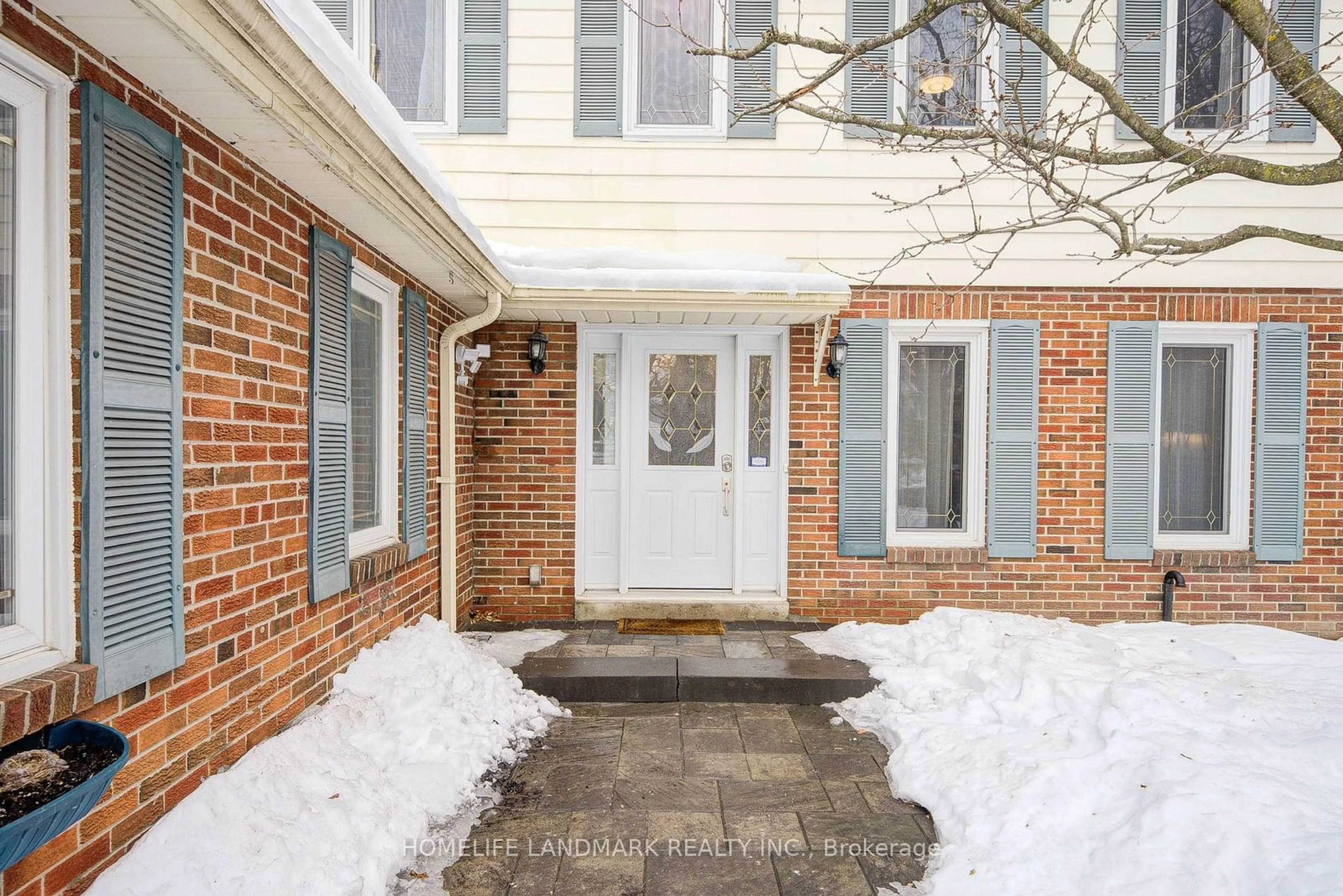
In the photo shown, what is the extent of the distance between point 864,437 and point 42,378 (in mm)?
4522

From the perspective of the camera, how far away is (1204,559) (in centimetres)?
506

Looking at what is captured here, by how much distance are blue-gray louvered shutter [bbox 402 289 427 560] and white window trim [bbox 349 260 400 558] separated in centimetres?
4

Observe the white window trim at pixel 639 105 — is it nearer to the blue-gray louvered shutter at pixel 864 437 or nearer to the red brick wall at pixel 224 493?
the blue-gray louvered shutter at pixel 864 437

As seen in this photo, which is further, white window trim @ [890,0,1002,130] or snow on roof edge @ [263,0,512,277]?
white window trim @ [890,0,1002,130]

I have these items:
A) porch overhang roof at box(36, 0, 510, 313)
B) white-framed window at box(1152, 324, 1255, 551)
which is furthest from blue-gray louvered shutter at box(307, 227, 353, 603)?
white-framed window at box(1152, 324, 1255, 551)

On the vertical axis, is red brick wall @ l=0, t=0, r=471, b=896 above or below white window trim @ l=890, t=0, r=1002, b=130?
below

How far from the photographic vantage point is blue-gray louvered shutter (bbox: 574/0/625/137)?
4.97m

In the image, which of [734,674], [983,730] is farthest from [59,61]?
[983,730]

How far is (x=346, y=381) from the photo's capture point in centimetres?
322

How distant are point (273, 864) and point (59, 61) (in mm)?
2218

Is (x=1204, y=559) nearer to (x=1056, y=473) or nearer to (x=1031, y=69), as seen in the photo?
(x=1056, y=473)

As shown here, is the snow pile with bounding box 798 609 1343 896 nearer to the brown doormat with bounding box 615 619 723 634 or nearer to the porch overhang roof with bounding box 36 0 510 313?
the brown doormat with bounding box 615 619 723 634

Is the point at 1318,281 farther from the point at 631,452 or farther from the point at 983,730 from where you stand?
the point at 631,452

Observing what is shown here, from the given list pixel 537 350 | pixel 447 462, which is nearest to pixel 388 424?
pixel 447 462
